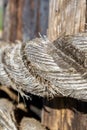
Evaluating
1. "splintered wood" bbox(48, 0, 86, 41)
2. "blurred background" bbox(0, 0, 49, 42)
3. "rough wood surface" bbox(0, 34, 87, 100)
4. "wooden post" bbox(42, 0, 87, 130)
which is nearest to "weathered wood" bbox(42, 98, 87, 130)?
"wooden post" bbox(42, 0, 87, 130)

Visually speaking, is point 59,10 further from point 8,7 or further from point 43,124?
point 8,7

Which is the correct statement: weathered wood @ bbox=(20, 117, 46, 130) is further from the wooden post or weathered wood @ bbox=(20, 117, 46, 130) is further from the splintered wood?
the splintered wood

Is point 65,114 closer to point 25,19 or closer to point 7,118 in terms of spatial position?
point 7,118

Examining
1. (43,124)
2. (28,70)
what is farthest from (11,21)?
(28,70)

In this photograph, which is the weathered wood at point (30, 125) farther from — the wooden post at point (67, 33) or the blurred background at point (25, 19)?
the blurred background at point (25, 19)

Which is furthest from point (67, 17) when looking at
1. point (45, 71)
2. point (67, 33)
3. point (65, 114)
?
point (65, 114)

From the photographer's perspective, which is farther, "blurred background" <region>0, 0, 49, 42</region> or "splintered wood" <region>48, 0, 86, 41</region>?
"blurred background" <region>0, 0, 49, 42</region>

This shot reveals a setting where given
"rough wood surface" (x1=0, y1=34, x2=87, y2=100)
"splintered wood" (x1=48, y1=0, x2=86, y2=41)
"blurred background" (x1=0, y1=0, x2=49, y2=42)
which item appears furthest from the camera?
"blurred background" (x1=0, y1=0, x2=49, y2=42)
